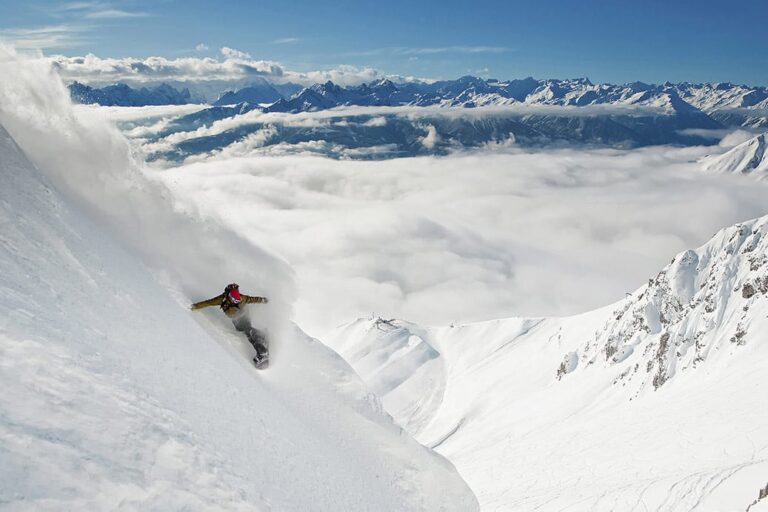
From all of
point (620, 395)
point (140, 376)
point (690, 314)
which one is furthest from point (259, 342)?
point (690, 314)

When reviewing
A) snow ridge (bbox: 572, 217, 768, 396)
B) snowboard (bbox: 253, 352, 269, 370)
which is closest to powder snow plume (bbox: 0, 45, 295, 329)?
snowboard (bbox: 253, 352, 269, 370)

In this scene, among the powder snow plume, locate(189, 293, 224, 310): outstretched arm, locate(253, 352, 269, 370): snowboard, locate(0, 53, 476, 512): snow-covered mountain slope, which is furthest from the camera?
locate(253, 352, 269, 370): snowboard

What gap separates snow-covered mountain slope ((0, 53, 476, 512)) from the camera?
6.95 m

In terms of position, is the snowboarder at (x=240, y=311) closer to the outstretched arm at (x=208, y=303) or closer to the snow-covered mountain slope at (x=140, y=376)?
the outstretched arm at (x=208, y=303)

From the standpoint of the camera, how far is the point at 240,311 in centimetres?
1806

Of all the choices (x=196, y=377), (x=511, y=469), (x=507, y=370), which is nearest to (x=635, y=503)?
(x=511, y=469)

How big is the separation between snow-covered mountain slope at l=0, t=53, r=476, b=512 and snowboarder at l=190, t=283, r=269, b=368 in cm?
47

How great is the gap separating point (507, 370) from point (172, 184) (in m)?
149

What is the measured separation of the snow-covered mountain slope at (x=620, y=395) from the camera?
44375 millimetres

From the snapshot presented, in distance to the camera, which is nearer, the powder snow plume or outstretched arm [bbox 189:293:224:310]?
the powder snow plume

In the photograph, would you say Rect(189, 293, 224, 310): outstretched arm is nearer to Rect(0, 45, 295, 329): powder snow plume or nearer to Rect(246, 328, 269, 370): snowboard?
Rect(0, 45, 295, 329): powder snow plume

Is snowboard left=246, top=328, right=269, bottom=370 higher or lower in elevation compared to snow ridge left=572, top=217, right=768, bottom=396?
higher

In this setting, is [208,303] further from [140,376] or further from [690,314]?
[690,314]

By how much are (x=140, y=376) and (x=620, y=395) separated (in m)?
109
